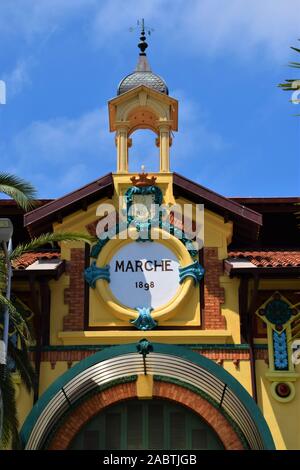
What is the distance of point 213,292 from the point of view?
19016 millimetres

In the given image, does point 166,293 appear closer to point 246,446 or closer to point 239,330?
point 239,330

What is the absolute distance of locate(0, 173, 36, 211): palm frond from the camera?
1599 centimetres

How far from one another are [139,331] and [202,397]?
204 cm

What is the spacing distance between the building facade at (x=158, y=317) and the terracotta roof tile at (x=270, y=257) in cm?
7

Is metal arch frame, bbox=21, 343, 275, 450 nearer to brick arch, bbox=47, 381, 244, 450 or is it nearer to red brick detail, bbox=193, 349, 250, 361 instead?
brick arch, bbox=47, 381, 244, 450

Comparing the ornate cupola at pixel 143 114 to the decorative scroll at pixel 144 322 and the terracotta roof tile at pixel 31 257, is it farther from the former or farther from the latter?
the decorative scroll at pixel 144 322

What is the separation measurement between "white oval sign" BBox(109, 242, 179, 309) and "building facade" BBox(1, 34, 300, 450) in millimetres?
27

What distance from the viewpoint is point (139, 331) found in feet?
60.6

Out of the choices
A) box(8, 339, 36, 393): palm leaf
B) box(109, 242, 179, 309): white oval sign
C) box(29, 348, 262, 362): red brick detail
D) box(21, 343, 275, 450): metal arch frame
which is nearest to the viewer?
box(8, 339, 36, 393): palm leaf

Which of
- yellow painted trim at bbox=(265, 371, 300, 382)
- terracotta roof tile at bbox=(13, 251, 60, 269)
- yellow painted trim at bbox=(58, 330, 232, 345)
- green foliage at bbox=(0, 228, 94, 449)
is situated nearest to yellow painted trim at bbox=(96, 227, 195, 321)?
yellow painted trim at bbox=(58, 330, 232, 345)

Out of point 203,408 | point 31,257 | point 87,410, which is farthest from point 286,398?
point 31,257

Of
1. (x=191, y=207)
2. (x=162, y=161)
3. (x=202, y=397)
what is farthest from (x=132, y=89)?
(x=202, y=397)

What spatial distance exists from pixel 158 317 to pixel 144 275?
113 centimetres

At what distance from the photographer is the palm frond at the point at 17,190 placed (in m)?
16.0
